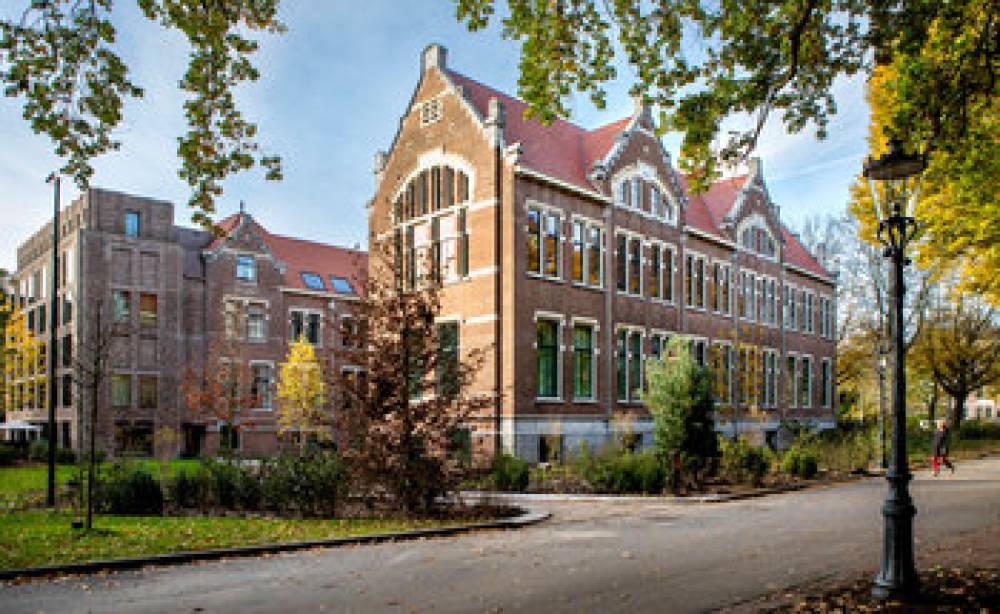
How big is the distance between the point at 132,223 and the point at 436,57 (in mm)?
24186

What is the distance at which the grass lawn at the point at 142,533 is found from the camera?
1033 centimetres

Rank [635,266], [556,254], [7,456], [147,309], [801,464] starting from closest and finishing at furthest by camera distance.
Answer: [801,464], [556,254], [635,266], [7,456], [147,309]

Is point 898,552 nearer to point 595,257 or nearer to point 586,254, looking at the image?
point 586,254

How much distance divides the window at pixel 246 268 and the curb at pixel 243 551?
37.2 meters

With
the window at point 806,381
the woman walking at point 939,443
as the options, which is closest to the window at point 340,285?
the window at point 806,381

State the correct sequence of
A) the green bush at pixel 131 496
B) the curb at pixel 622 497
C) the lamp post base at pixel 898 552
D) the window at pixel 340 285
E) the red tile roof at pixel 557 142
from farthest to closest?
the window at pixel 340 285 → the red tile roof at pixel 557 142 → the curb at pixel 622 497 → the green bush at pixel 131 496 → the lamp post base at pixel 898 552

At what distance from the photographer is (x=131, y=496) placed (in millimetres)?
14562

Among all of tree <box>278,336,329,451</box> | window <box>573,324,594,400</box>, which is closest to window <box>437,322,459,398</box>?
window <box>573,324,594,400</box>

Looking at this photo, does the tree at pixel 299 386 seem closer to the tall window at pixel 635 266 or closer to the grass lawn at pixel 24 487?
the grass lawn at pixel 24 487

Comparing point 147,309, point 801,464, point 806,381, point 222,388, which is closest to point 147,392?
point 147,309

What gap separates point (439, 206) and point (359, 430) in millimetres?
16134

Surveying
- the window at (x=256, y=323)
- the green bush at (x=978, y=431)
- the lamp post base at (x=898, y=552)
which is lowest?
the green bush at (x=978, y=431)

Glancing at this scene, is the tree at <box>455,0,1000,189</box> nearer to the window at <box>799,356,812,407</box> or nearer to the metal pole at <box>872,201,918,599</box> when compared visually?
the metal pole at <box>872,201,918,599</box>

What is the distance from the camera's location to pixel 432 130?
29.7m
